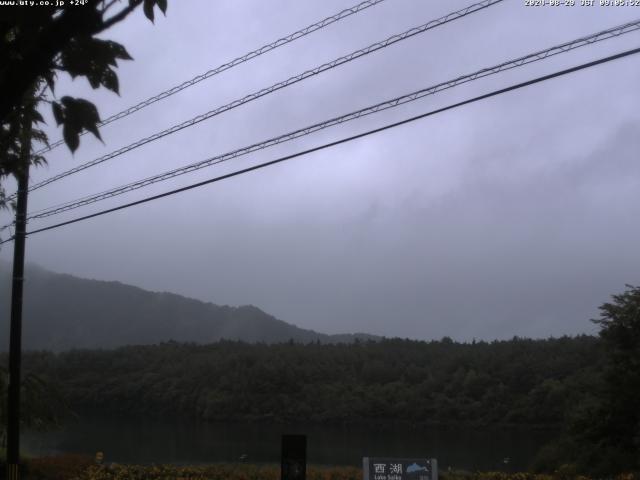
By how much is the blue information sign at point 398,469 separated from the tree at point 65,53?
30.3 ft

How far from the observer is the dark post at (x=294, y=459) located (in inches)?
318

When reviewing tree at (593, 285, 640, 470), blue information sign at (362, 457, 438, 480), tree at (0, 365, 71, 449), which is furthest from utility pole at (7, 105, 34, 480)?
tree at (593, 285, 640, 470)

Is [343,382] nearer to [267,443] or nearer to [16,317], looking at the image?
[267,443]

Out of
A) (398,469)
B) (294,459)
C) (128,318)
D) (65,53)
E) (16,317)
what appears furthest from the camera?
(128,318)

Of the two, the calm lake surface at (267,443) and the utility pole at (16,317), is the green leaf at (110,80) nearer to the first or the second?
the utility pole at (16,317)

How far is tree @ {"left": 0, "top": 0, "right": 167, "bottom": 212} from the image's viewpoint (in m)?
2.27

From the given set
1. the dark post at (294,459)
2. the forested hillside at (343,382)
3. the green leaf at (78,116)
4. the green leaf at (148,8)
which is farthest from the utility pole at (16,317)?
the forested hillside at (343,382)

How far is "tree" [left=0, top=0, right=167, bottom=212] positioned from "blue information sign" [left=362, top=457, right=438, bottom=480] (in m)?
9.24

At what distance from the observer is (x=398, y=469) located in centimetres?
1093

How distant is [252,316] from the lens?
115 metres

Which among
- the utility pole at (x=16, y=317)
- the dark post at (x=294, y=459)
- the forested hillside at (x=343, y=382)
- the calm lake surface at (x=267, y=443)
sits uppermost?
the utility pole at (x=16, y=317)

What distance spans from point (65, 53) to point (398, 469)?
9.64 metres

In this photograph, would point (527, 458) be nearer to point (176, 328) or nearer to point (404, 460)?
point (404, 460)

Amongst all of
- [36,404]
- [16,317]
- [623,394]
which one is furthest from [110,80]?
[623,394]
